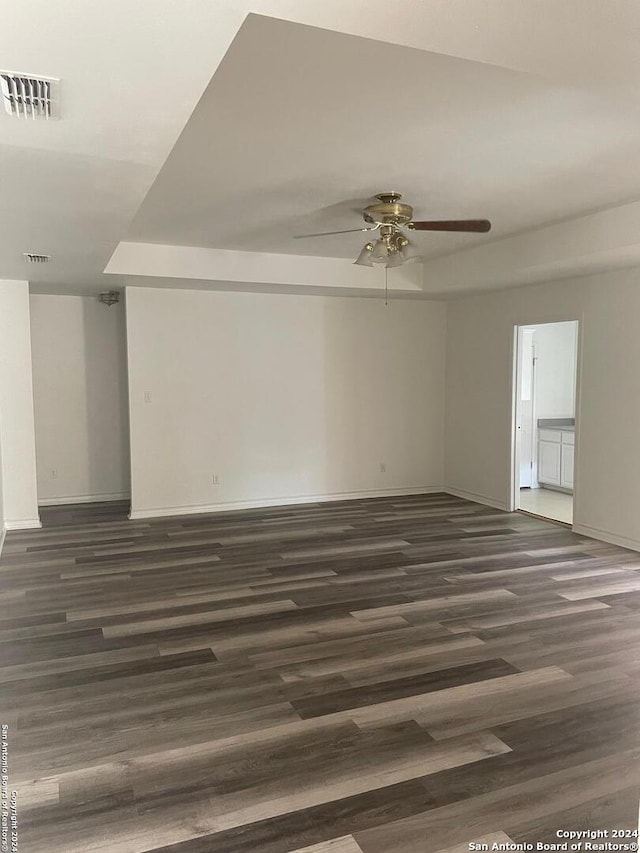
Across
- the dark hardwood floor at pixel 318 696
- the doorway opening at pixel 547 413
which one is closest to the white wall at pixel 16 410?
the dark hardwood floor at pixel 318 696

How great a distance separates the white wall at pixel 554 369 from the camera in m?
8.22

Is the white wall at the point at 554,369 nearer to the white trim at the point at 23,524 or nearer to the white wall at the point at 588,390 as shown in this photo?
the white wall at the point at 588,390

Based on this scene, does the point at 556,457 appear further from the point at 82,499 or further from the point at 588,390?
the point at 82,499

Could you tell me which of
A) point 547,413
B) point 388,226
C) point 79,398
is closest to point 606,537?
point 547,413

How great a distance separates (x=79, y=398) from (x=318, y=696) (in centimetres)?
542

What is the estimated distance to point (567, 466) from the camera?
7922 mm

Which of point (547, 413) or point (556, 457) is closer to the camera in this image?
point (556, 457)

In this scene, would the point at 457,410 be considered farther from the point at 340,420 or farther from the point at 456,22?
the point at 456,22

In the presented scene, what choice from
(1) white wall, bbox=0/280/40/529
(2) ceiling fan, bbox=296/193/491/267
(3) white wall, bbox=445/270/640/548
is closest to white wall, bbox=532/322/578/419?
(3) white wall, bbox=445/270/640/548

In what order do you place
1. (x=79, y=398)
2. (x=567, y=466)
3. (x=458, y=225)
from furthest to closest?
(x=567, y=466) < (x=79, y=398) < (x=458, y=225)

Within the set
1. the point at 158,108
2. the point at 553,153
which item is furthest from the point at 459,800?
the point at 553,153

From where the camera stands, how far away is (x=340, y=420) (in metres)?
7.43

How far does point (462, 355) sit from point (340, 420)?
168cm

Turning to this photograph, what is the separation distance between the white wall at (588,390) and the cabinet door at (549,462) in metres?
1.37
